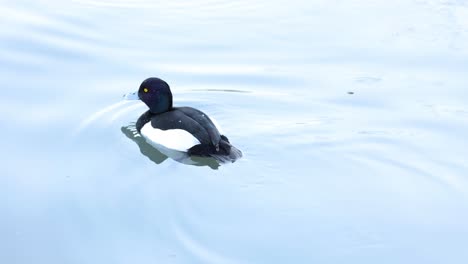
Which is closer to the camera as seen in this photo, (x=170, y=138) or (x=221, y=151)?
(x=221, y=151)

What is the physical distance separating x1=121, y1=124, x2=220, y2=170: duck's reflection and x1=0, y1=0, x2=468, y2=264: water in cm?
4

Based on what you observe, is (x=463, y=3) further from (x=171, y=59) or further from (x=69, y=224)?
(x=69, y=224)

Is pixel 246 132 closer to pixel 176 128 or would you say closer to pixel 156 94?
pixel 176 128

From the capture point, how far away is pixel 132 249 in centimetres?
568

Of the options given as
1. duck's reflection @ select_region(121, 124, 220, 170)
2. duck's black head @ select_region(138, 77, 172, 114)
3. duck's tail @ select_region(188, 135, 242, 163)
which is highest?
duck's black head @ select_region(138, 77, 172, 114)

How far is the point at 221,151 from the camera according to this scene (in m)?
6.95

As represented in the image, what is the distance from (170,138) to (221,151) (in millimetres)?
598

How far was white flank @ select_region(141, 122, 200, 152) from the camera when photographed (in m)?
7.21

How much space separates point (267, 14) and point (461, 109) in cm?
293

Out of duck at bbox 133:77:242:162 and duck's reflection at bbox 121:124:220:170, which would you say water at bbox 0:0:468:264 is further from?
duck at bbox 133:77:242:162

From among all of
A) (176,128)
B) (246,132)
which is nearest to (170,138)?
(176,128)

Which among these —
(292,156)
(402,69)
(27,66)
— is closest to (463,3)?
(402,69)

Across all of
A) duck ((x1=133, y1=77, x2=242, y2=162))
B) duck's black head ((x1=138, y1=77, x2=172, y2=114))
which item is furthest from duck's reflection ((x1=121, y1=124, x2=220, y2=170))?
duck's black head ((x1=138, y1=77, x2=172, y2=114))

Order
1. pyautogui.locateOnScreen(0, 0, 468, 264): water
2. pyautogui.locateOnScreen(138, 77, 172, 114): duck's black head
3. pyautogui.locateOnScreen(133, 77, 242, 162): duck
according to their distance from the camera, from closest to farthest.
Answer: pyautogui.locateOnScreen(0, 0, 468, 264): water
pyautogui.locateOnScreen(133, 77, 242, 162): duck
pyautogui.locateOnScreen(138, 77, 172, 114): duck's black head
